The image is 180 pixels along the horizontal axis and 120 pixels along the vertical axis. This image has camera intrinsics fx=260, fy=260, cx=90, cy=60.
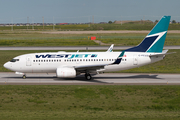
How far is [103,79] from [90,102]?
481 inches

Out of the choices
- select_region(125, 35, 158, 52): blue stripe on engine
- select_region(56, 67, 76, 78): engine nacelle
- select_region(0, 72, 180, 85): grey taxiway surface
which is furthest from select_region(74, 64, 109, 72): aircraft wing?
select_region(125, 35, 158, 52): blue stripe on engine

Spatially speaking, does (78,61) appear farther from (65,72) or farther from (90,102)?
(90,102)

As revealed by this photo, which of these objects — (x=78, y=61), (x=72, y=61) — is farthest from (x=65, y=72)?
(x=78, y=61)

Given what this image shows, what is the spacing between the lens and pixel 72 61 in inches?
1494

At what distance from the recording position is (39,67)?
1496 inches

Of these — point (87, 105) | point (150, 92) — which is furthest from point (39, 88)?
point (150, 92)

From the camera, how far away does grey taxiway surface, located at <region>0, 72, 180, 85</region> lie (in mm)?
36000

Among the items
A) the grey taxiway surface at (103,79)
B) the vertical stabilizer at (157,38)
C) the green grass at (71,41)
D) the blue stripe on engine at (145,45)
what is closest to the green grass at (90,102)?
the grey taxiway surface at (103,79)

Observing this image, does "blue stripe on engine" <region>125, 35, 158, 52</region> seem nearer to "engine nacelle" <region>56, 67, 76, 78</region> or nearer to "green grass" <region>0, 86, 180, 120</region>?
"green grass" <region>0, 86, 180, 120</region>

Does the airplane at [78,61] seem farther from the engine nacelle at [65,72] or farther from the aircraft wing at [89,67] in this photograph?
the engine nacelle at [65,72]

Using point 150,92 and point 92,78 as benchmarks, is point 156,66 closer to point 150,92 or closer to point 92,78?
point 92,78

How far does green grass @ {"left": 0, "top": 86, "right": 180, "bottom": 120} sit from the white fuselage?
6.19 meters

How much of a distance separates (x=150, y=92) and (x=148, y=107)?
15.0 ft

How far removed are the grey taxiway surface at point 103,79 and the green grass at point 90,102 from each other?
12.2 ft
